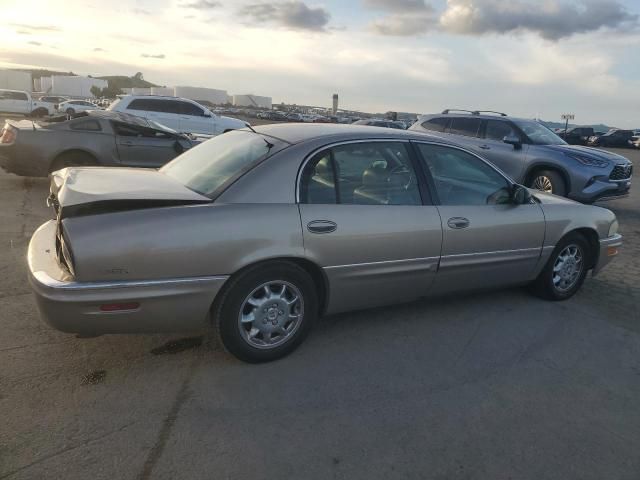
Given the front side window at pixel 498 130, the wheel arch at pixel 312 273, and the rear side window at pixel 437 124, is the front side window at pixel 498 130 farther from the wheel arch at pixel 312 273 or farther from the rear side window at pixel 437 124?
the wheel arch at pixel 312 273

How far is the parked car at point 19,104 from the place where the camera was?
32.1m

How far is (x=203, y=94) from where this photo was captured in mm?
104438

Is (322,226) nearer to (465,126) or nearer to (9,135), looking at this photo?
(9,135)

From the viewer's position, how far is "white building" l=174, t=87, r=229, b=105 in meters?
98.9

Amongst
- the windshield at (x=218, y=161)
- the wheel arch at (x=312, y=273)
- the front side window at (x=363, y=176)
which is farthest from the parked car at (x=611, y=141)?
the wheel arch at (x=312, y=273)

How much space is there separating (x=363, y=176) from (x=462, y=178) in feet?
3.17

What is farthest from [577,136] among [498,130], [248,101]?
[248,101]

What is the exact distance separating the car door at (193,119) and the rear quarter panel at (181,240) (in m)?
12.8

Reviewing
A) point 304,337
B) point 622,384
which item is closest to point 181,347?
point 304,337

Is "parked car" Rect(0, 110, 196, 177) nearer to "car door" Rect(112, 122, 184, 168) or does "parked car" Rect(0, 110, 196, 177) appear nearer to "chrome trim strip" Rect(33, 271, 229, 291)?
"car door" Rect(112, 122, 184, 168)

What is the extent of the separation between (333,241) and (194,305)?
0.98 metres

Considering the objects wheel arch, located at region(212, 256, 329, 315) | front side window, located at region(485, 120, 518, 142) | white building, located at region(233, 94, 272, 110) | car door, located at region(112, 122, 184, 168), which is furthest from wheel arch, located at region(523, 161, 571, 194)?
white building, located at region(233, 94, 272, 110)

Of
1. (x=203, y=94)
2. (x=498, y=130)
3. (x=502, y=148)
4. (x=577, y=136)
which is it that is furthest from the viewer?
(x=203, y=94)

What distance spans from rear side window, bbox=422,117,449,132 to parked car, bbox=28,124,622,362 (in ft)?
22.4
